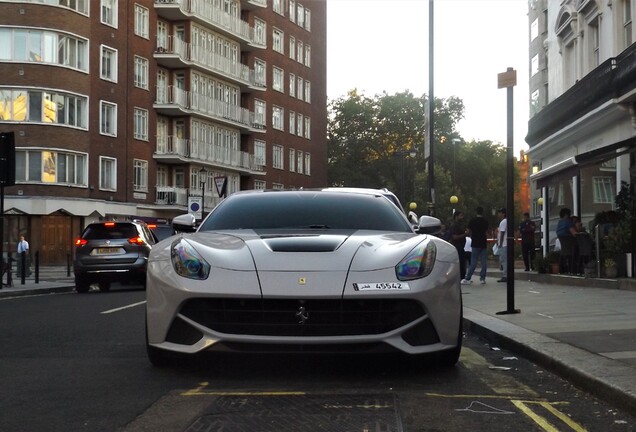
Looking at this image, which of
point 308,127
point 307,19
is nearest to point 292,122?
point 308,127

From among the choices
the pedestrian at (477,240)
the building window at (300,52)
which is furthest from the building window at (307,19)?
the pedestrian at (477,240)

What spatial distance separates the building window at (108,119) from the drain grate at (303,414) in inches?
1752

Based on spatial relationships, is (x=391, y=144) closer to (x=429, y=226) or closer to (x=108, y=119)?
(x=108, y=119)

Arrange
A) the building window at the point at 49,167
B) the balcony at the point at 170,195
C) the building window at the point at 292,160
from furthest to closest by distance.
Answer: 1. the building window at the point at 292,160
2. the balcony at the point at 170,195
3. the building window at the point at 49,167

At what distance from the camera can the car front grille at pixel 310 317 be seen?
6156mm

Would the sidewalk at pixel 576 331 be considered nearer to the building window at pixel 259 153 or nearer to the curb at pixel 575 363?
the curb at pixel 575 363

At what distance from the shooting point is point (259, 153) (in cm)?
6675

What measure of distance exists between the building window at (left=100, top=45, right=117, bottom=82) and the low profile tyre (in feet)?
97.4

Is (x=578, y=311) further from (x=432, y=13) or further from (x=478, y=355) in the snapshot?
(x=432, y=13)

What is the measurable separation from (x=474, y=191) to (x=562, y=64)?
64.8 m

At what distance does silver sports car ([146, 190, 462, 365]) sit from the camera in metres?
6.14

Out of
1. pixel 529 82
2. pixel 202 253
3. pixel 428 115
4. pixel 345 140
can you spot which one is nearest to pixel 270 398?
pixel 202 253

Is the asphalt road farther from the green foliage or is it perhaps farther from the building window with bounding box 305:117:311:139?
the green foliage

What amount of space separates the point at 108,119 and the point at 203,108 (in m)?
10.1
